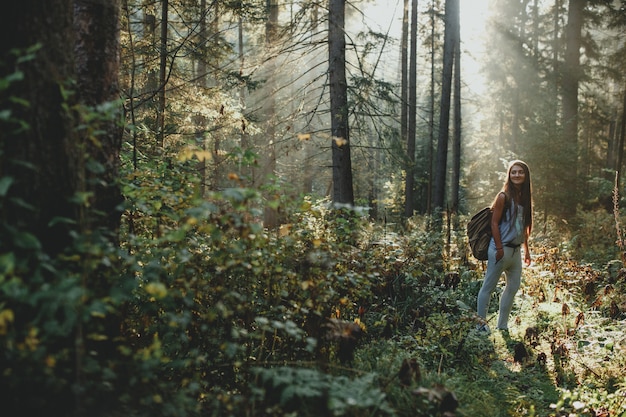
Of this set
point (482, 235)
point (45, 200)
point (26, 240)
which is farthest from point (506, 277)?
point (26, 240)

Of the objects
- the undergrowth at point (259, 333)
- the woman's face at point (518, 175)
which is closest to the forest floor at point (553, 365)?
the undergrowth at point (259, 333)

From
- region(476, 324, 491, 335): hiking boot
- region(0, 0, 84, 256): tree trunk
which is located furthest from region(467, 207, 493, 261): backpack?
region(0, 0, 84, 256): tree trunk

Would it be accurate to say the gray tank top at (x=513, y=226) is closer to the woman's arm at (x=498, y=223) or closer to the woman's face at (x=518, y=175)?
the woman's arm at (x=498, y=223)

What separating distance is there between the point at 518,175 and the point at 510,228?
2.24 ft

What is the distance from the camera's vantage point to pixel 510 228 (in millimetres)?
5414

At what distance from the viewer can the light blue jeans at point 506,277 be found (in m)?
5.45

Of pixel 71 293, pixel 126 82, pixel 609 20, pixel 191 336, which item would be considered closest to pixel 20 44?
pixel 71 293

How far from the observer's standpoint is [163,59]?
7.48m

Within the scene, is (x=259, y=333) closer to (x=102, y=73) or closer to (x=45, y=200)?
(x=45, y=200)

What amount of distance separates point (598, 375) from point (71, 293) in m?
4.78

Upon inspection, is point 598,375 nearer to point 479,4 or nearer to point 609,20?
point 609,20

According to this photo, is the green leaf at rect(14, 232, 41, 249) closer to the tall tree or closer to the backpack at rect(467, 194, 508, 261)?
the tall tree

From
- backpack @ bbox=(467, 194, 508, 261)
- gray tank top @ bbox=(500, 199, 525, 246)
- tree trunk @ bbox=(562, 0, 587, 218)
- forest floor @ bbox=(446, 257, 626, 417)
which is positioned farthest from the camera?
tree trunk @ bbox=(562, 0, 587, 218)

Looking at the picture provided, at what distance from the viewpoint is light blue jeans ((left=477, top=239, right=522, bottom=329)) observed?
5.45 metres
